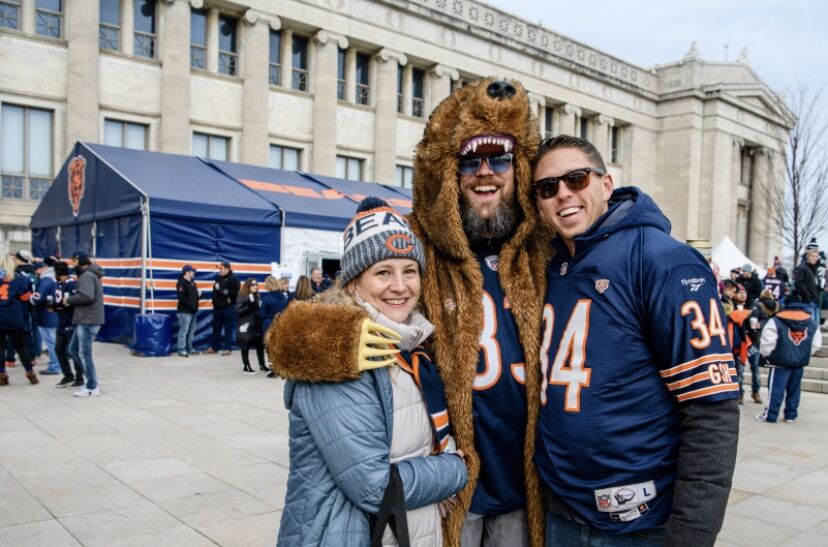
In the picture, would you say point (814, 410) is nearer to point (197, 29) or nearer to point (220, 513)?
point (220, 513)

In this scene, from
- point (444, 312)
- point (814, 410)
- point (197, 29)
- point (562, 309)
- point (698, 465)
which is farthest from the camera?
point (197, 29)

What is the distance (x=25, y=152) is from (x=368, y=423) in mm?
20489

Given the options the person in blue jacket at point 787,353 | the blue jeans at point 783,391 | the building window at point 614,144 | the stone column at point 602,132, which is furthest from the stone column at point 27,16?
the building window at point 614,144

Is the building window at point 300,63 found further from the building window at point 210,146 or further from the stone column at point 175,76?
the stone column at point 175,76

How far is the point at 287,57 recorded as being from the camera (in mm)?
24469

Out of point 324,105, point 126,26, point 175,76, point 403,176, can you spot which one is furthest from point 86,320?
point 403,176

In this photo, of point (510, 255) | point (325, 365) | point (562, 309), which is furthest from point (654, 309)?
point (325, 365)

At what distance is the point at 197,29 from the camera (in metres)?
22.6

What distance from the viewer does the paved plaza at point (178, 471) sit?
442 cm

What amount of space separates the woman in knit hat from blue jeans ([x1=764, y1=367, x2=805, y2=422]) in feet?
26.5

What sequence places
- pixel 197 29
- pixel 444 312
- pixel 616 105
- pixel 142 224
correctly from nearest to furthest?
1. pixel 444 312
2. pixel 142 224
3. pixel 197 29
4. pixel 616 105

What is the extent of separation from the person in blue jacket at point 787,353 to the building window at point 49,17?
1992cm

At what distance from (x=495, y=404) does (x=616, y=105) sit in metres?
37.9

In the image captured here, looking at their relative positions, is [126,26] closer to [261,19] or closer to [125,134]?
[125,134]
